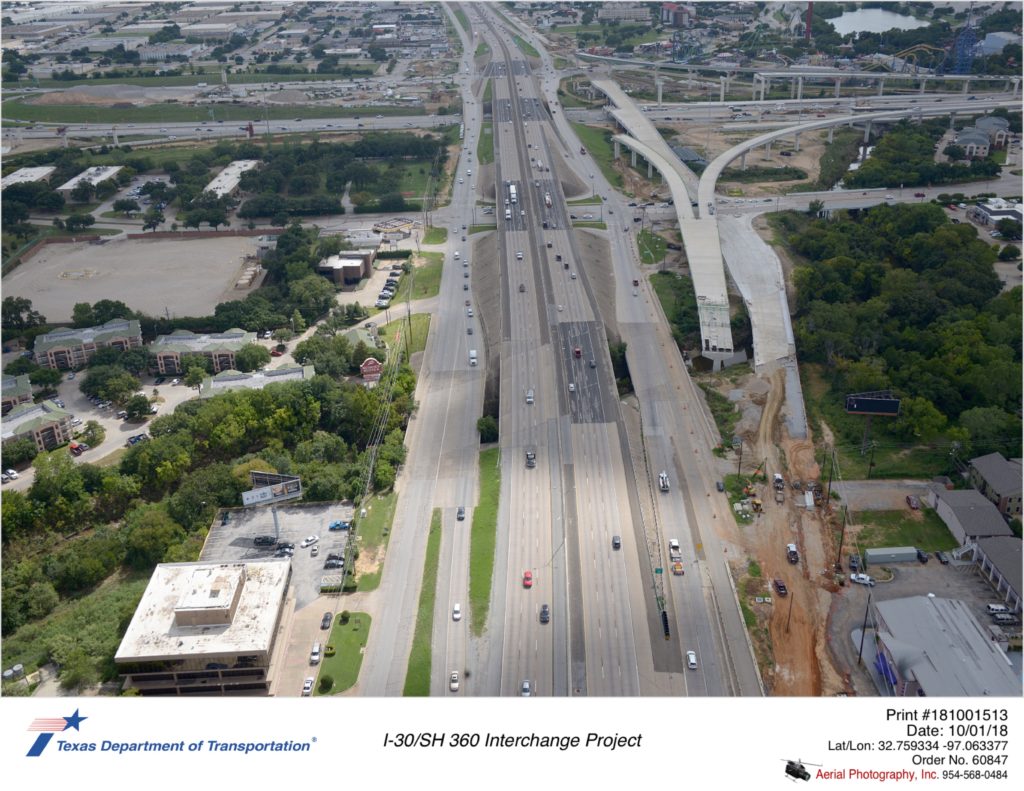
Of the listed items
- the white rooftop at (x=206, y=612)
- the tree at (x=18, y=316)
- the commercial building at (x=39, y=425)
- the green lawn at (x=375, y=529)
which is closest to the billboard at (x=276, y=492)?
the green lawn at (x=375, y=529)

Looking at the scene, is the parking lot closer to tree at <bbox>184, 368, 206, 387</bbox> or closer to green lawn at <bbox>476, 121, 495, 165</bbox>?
tree at <bbox>184, 368, 206, 387</bbox>

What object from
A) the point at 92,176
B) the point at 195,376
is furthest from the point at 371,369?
the point at 92,176

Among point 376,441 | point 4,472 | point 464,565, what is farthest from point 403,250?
point 464,565

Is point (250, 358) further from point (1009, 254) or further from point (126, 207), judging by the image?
point (1009, 254)

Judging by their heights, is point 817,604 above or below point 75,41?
below

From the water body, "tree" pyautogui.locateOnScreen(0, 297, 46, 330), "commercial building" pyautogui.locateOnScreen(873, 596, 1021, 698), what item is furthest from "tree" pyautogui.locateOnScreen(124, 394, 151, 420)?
the water body

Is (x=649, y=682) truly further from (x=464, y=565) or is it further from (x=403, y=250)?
(x=403, y=250)
